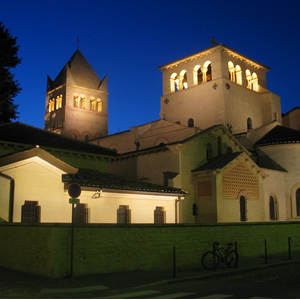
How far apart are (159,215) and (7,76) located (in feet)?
64.2

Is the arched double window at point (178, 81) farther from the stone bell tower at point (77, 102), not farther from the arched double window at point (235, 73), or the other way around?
the stone bell tower at point (77, 102)

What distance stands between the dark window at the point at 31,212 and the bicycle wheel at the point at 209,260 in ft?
28.2

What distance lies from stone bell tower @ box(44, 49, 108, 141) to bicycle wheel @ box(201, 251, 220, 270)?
4695 centimetres

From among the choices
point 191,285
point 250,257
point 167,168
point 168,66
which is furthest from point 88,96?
→ point 191,285

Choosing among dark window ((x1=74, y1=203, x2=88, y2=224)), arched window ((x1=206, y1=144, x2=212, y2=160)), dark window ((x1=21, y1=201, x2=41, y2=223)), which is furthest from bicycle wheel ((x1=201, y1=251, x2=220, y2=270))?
arched window ((x1=206, y1=144, x2=212, y2=160))

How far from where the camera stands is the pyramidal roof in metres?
62.7

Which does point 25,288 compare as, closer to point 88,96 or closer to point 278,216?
point 278,216

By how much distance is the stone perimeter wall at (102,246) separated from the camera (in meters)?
12.6

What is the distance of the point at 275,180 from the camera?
1355 inches

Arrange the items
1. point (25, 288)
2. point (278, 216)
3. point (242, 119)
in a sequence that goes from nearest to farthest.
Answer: point (25, 288) → point (278, 216) → point (242, 119)

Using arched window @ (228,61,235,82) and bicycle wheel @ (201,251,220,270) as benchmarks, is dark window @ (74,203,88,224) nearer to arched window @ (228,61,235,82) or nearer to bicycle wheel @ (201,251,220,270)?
bicycle wheel @ (201,251,220,270)

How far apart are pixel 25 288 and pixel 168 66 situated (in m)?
42.5

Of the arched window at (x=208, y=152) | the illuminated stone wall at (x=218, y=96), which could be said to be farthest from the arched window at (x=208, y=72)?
the arched window at (x=208, y=152)

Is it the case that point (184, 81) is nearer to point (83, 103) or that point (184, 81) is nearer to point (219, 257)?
A: point (83, 103)
